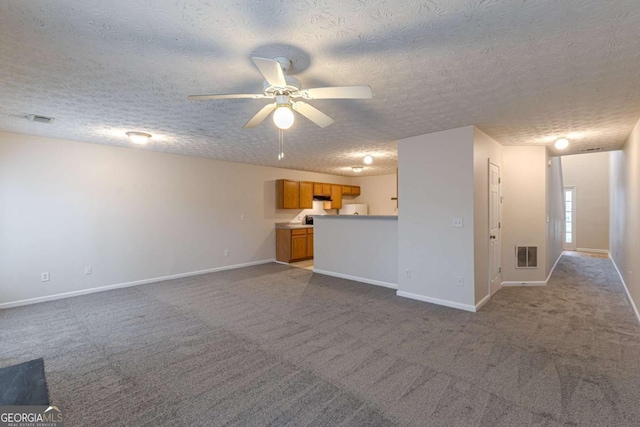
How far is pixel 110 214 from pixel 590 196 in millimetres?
12335

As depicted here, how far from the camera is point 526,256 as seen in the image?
480 cm

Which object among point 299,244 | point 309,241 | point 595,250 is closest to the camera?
point 299,244

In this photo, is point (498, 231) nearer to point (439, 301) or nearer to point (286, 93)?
point (439, 301)

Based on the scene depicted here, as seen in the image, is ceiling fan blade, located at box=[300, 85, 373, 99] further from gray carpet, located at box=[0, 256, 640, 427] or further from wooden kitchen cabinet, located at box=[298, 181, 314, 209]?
wooden kitchen cabinet, located at box=[298, 181, 314, 209]

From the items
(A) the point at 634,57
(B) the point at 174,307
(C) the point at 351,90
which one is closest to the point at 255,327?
(B) the point at 174,307

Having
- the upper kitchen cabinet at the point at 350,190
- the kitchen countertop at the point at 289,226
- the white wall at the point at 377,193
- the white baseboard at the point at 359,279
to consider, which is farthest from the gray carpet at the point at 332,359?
the upper kitchen cabinet at the point at 350,190

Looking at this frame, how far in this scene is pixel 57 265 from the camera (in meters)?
4.25

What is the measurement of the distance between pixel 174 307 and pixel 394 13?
4.10 metres

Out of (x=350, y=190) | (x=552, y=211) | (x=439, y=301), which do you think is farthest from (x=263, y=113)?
(x=350, y=190)

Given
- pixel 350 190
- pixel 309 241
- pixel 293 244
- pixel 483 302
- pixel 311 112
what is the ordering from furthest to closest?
pixel 350 190 < pixel 309 241 < pixel 293 244 < pixel 483 302 < pixel 311 112

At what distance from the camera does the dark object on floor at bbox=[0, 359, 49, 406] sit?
3.81 ft

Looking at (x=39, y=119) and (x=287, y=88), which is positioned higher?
(x=39, y=119)

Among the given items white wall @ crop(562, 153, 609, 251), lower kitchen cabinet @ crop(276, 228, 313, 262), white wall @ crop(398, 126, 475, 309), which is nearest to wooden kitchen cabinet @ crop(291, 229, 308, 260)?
lower kitchen cabinet @ crop(276, 228, 313, 262)

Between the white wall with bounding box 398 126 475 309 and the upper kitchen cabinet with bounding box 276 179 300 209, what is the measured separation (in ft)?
11.4
